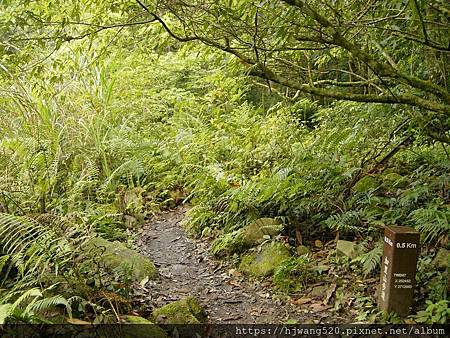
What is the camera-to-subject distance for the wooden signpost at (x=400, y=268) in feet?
10.1

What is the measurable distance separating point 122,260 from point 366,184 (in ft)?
8.98

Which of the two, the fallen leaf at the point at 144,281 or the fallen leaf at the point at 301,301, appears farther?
the fallen leaf at the point at 144,281

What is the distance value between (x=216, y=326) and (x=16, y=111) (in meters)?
4.33

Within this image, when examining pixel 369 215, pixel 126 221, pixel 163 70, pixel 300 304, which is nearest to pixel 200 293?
pixel 300 304

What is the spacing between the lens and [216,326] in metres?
3.62

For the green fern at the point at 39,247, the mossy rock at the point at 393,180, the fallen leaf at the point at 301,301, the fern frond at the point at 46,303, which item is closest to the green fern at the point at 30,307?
the fern frond at the point at 46,303

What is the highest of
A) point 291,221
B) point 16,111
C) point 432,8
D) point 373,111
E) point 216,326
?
point 432,8

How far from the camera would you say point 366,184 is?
475 cm

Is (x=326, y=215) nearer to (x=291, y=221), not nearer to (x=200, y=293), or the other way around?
(x=291, y=221)

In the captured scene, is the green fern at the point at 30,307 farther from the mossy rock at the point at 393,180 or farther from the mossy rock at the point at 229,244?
the mossy rock at the point at 393,180

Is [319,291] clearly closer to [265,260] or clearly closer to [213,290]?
[265,260]

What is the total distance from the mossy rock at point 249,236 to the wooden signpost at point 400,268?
1669 millimetres

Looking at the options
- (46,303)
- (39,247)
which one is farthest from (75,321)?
(39,247)

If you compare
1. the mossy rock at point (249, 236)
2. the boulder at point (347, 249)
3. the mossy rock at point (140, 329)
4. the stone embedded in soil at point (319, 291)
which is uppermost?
the boulder at point (347, 249)
